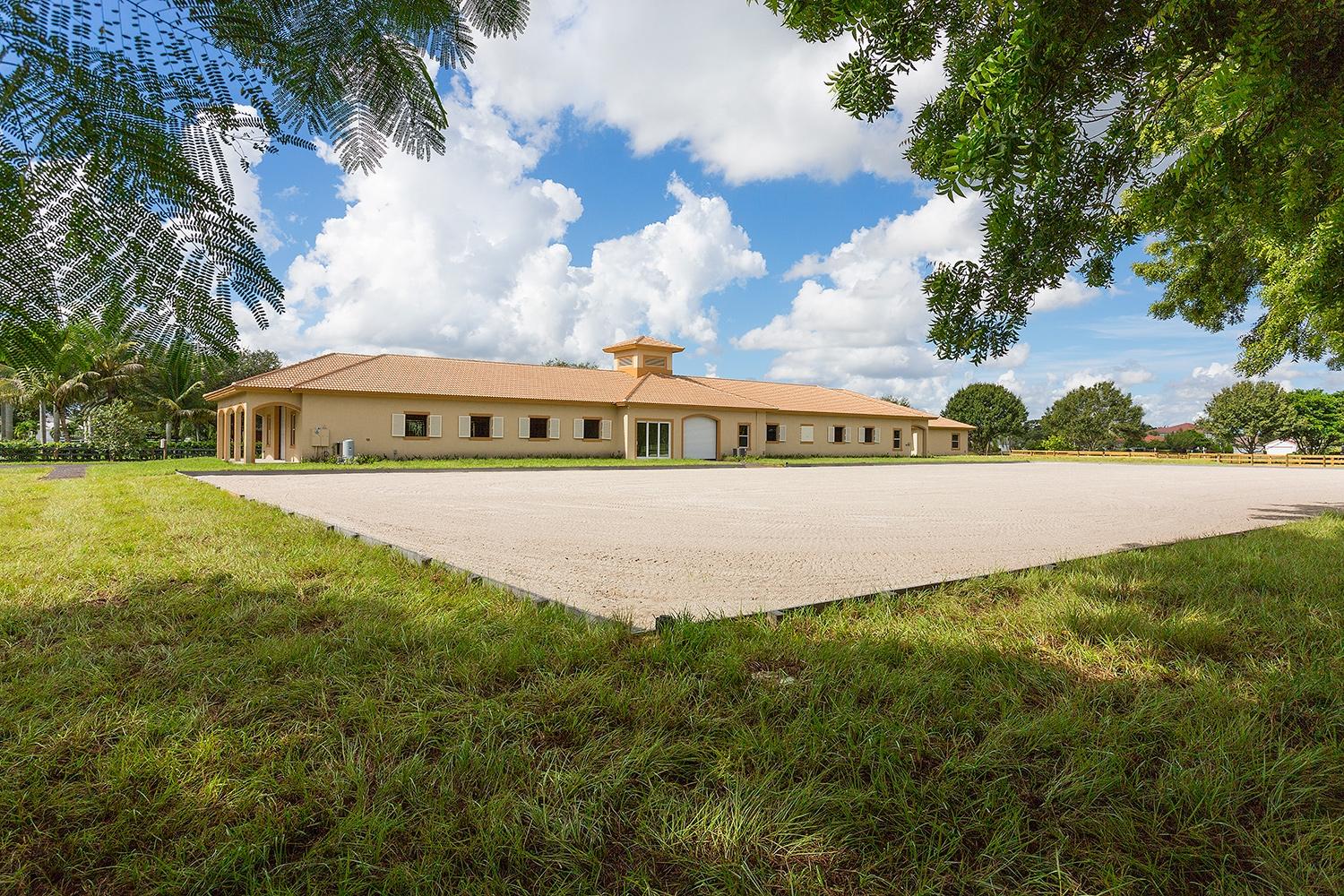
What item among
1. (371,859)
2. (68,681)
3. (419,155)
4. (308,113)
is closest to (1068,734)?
(371,859)

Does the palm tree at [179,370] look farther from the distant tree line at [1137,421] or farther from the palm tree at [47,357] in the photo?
the distant tree line at [1137,421]

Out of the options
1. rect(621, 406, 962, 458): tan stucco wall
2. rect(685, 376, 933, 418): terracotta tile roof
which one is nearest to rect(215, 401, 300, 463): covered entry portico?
rect(621, 406, 962, 458): tan stucco wall

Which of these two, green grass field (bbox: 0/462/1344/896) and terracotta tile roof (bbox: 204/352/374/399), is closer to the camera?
green grass field (bbox: 0/462/1344/896)

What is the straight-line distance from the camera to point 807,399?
39438mm

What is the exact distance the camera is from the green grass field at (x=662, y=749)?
1654mm

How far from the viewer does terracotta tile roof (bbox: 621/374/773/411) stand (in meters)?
31.4

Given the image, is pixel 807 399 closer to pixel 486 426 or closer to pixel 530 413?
pixel 530 413

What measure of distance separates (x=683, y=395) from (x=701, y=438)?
7.84ft

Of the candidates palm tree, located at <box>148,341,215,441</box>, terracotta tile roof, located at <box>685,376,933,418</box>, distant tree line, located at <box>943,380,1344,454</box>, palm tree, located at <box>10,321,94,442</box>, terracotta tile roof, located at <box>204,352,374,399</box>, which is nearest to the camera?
palm tree, located at <box>10,321,94,442</box>

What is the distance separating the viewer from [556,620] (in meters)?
3.49

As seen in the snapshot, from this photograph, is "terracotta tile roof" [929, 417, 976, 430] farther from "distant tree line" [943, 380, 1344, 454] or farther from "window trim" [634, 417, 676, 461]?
"window trim" [634, 417, 676, 461]

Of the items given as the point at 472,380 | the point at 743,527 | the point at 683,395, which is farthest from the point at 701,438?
the point at 743,527

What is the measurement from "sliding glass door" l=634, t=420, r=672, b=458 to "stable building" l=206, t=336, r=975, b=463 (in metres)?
0.05

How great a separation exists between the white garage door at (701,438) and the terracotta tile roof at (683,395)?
0.97 metres
